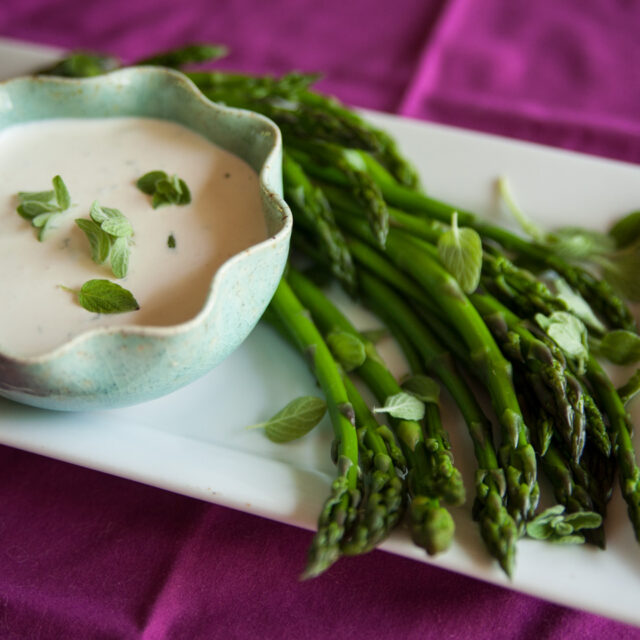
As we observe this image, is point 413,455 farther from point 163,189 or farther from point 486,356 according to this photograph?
point 163,189

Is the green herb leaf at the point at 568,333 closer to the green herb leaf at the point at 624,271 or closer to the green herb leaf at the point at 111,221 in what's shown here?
the green herb leaf at the point at 624,271

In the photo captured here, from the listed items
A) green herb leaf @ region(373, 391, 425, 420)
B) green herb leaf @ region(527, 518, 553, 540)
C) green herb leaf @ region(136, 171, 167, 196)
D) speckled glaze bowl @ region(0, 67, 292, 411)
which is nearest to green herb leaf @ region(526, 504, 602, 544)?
green herb leaf @ region(527, 518, 553, 540)

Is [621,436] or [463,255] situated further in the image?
[463,255]

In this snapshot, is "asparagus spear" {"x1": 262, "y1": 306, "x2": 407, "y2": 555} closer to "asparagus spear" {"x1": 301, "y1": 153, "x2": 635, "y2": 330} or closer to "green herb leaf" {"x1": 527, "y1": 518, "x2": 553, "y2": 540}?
"green herb leaf" {"x1": 527, "y1": 518, "x2": 553, "y2": 540}

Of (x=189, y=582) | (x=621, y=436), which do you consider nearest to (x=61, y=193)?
(x=189, y=582)

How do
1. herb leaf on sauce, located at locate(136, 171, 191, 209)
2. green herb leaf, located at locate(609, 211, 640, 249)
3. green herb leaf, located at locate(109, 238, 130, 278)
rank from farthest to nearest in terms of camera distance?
1. green herb leaf, located at locate(609, 211, 640, 249)
2. herb leaf on sauce, located at locate(136, 171, 191, 209)
3. green herb leaf, located at locate(109, 238, 130, 278)

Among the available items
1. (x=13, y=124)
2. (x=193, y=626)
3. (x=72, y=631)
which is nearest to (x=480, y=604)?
(x=193, y=626)
